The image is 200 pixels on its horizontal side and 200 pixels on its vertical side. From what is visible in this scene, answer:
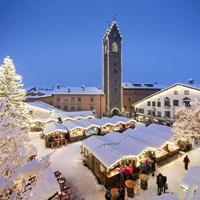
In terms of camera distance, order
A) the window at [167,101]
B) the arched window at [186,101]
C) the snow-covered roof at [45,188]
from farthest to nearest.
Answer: the window at [167,101], the arched window at [186,101], the snow-covered roof at [45,188]

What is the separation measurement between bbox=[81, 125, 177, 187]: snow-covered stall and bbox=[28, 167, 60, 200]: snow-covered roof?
5.84m

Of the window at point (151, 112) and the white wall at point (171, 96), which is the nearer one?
the white wall at point (171, 96)

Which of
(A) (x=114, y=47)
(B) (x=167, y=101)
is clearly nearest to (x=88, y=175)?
(B) (x=167, y=101)

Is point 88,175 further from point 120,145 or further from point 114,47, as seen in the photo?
point 114,47

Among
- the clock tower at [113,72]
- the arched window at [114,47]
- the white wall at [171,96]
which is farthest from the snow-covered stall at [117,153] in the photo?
the arched window at [114,47]

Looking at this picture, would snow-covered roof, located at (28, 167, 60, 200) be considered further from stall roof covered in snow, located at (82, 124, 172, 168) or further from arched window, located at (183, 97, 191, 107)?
arched window, located at (183, 97, 191, 107)

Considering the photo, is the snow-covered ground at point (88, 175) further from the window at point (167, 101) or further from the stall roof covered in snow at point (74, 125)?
the window at point (167, 101)

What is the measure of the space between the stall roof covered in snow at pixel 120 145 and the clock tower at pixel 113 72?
28228 mm

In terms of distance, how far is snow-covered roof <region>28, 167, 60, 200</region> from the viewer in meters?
6.51

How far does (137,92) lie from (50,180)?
48347mm

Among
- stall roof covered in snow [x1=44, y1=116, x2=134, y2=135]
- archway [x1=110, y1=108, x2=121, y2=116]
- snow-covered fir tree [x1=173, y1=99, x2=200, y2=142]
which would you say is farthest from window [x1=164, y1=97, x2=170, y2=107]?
snow-covered fir tree [x1=173, y1=99, x2=200, y2=142]

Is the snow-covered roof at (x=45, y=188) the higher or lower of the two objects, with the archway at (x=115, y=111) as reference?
lower

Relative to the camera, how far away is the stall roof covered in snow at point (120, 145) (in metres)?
15.7

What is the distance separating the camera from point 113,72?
51.6m
